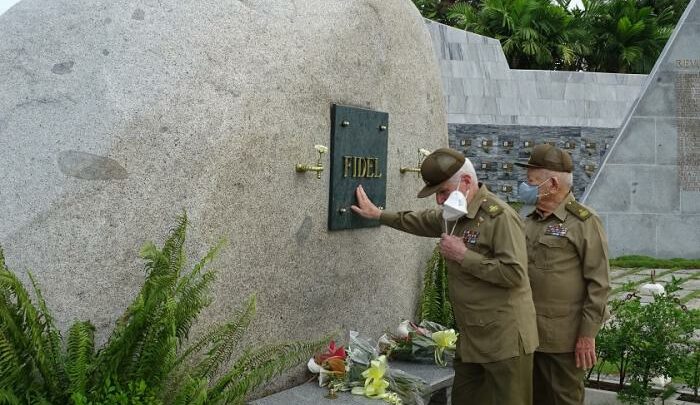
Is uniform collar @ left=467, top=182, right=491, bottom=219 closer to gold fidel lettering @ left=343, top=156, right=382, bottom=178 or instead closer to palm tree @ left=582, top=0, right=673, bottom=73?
gold fidel lettering @ left=343, top=156, right=382, bottom=178

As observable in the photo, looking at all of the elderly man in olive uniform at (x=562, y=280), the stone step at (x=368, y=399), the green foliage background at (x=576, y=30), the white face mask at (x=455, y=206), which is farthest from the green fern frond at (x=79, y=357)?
the green foliage background at (x=576, y=30)

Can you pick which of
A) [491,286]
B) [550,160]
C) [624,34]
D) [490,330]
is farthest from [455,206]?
[624,34]

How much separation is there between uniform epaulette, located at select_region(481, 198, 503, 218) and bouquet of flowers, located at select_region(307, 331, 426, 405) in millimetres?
844

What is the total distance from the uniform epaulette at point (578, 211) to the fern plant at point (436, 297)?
0.93 metres

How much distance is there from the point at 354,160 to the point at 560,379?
1.47m

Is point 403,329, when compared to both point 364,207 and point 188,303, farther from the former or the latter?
point 188,303

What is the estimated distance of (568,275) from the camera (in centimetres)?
412

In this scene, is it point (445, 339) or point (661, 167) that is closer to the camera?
point (445, 339)

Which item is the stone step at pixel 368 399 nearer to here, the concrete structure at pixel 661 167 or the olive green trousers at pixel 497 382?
the olive green trousers at pixel 497 382

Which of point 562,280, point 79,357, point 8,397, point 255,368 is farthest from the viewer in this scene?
point 562,280

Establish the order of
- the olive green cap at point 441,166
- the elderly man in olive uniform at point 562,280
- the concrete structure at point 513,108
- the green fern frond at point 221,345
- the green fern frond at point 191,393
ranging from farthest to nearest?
the concrete structure at point 513,108 < the elderly man in olive uniform at point 562,280 < the olive green cap at point 441,166 < the green fern frond at point 221,345 < the green fern frond at point 191,393

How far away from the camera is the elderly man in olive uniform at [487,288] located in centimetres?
356

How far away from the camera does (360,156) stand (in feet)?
14.4

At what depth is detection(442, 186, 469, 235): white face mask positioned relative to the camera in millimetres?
3553
